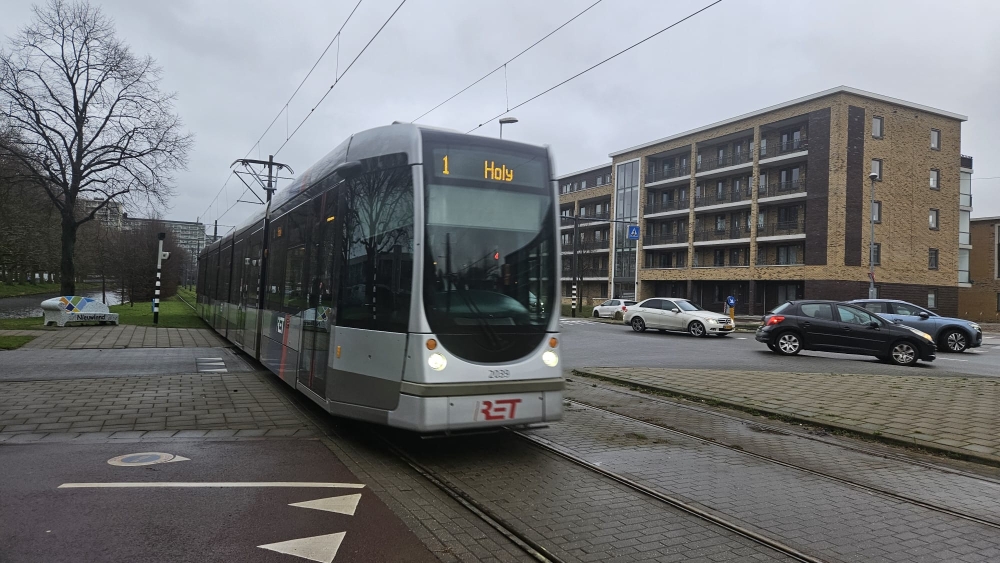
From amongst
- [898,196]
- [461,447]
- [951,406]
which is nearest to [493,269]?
[461,447]

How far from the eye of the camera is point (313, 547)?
3902 mm

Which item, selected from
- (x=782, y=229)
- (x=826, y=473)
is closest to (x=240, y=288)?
(x=826, y=473)

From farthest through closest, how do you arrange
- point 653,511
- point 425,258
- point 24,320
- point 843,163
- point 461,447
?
1. point 843,163
2. point 24,320
3. point 461,447
4. point 425,258
5. point 653,511

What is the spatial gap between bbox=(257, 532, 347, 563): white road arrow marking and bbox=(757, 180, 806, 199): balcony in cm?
4708

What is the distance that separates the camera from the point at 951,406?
29.9 ft

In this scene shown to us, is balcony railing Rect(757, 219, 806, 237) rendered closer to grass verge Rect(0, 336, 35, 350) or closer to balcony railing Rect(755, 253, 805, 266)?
balcony railing Rect(755, 253, 805, 266)

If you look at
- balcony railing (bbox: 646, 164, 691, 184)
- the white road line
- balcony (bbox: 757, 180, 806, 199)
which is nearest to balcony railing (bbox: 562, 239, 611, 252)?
balcony railing (bbox: 646, 164, 691, 184)

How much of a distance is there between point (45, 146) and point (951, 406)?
1240 inches

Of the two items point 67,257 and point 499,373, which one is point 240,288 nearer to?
point 499,373

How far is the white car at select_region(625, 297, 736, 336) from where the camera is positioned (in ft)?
77.8

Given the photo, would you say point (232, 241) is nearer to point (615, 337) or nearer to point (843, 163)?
point (615, 337)

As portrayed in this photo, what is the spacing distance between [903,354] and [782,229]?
33468 mm

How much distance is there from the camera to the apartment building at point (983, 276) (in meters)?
51.6

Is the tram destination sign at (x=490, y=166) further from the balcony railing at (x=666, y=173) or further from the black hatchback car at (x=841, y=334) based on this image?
the balcony railing at (x=666, y=173)
